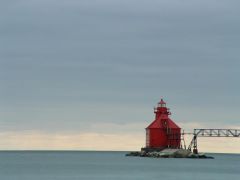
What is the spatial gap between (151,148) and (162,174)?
1629 inches

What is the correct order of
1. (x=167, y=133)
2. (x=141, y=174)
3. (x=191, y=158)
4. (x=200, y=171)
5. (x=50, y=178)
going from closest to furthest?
(x=50, y=178) < (x=141, y=174) < (x=200, y=171) < (x=167, y=133) < (x=191, y=158)

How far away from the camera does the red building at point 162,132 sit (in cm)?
15075

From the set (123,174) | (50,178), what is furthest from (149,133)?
(50,178)

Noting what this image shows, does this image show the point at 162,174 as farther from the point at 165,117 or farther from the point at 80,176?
the point at 165,117

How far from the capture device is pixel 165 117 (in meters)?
152

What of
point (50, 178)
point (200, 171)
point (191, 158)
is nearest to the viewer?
point (50, 178)

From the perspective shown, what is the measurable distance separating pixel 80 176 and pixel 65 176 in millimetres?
2001

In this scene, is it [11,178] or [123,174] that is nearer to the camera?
[11,178]

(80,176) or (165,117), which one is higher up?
(165,117)

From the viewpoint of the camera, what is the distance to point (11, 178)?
336 feet

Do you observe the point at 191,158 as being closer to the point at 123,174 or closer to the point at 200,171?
the point at 200,171

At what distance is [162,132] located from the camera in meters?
151

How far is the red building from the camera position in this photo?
495 feet

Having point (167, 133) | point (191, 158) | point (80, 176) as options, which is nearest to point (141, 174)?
point (80, 176)
